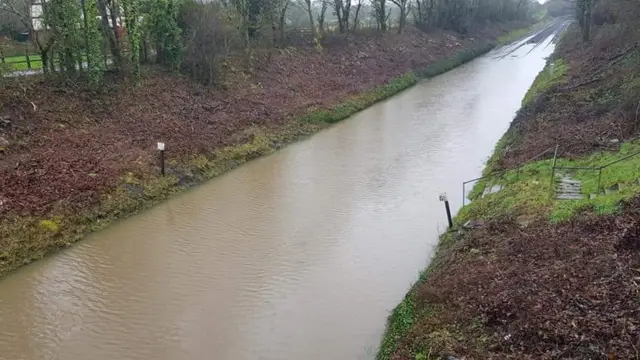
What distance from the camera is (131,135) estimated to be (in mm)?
25172

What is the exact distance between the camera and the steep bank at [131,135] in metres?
18.9

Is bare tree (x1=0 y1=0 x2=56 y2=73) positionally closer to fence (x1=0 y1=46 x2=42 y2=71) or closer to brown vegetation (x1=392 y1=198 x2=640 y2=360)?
fence (x1=0 y1=46 x2=42 y2=71)

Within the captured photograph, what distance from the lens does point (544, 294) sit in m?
10.5

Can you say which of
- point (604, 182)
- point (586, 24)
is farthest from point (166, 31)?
point (586, 24)

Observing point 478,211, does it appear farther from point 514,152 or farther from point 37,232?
point 37,232

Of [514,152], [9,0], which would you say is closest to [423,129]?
[514,152]

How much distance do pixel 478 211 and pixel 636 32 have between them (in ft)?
74.2

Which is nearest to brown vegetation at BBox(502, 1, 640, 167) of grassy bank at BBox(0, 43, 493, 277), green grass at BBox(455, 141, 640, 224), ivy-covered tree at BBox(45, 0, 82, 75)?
green grass at BBox(455, 141, 640, 224)

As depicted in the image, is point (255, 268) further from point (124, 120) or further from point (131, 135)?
point (124, 120)

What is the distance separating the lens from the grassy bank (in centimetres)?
1742

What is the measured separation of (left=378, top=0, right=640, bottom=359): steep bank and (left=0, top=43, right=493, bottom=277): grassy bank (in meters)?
11.6

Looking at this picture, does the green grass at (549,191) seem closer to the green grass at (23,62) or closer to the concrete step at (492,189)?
the concrete step at (492,189)

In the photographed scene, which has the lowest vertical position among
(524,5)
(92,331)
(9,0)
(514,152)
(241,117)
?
(92,331)

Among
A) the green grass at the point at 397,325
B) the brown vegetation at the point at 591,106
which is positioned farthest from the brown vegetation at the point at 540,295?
the brown vegetation at the point at 591,106
